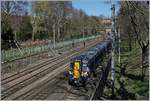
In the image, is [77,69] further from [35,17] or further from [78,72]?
[35,17]

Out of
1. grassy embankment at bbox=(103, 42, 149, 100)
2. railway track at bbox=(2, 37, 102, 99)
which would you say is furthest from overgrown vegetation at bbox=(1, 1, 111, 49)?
grassy embankment at bbox=(103, 42, 149, 100)

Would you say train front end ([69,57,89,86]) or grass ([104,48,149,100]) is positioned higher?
train front end ([69,57,89,86])

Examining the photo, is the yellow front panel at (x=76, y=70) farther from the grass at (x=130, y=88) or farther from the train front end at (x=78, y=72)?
the grass at (x=130, y=88)

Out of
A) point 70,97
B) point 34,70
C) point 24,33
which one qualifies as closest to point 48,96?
point 70,97

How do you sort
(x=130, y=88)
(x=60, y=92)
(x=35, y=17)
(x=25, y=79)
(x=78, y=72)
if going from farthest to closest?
(x=35, y=17) < (x=25, y=79) < (x=78, y=72) < (x=130, y=88) < (x=60, y=92)

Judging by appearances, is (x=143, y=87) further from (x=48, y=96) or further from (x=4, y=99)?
(x=4, y=99)

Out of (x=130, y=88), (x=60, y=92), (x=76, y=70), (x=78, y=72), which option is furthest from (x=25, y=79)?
(x=130, y=88)

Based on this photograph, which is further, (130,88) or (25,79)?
(25,79)

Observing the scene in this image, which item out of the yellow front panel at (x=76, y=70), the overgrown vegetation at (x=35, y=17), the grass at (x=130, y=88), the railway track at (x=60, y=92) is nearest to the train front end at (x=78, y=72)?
the yellow front panel at (x=76, y=70)

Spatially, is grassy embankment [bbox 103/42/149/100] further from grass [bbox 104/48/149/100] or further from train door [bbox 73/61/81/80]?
train door [bbox 73/61/81/80]

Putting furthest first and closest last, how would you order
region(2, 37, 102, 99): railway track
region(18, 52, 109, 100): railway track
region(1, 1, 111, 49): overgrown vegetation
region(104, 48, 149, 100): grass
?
region(1, 1, 111, 49): overgrown vegetation < region(2, 37, 102, 99): railway track < region(18, 52, 109, 100): railway track < region(104, 48, 149, 100): grass

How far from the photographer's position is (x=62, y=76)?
3378cm

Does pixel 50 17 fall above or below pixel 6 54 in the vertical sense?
above

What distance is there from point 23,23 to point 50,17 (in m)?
8.37
